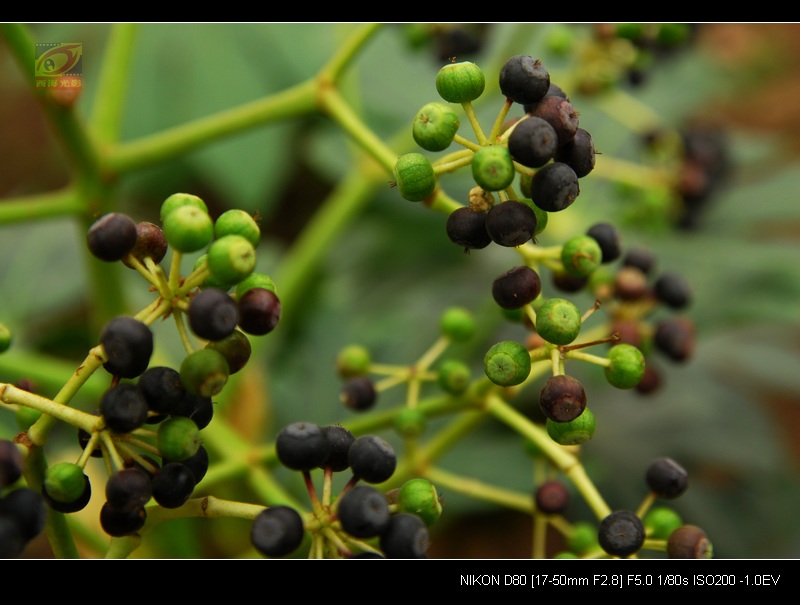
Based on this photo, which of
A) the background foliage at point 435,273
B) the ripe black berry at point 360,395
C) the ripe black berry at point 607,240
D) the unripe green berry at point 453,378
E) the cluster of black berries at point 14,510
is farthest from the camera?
the background foliage at point 435,273

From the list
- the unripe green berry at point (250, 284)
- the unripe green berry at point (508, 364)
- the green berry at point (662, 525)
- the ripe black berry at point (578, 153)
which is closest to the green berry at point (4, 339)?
the unripe green berry at point (250, 284)

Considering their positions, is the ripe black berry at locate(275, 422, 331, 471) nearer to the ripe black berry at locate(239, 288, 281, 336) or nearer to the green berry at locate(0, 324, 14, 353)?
the ripe black berry at locate(239, 288, 281, 336)

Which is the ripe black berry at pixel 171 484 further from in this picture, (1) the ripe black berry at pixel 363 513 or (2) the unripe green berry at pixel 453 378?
(2) the unripe green berry at pixel 453 378

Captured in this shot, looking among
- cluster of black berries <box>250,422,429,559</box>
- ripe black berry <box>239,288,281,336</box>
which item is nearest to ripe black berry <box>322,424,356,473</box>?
cluster of black berries <box>250,422,429,559</box>

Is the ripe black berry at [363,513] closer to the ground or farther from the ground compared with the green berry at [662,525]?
closer to the ground

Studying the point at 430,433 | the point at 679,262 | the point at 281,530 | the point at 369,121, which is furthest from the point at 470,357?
the point at 281,530

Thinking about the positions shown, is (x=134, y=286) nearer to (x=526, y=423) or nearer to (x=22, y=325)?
(x=22, y=325)
